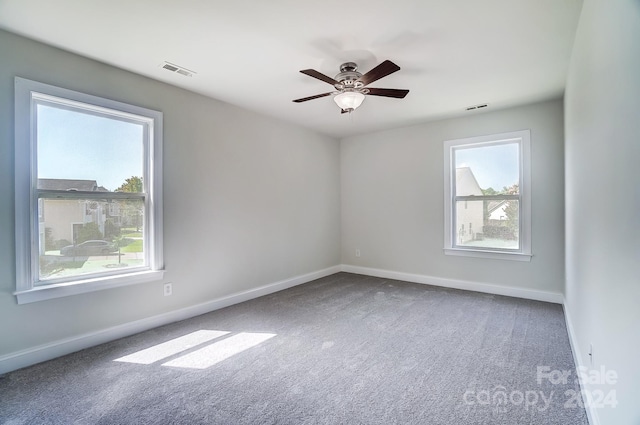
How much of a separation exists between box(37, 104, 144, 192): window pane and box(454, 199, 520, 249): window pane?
4.41 meters

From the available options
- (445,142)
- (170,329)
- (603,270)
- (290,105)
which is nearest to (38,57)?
(290,105)

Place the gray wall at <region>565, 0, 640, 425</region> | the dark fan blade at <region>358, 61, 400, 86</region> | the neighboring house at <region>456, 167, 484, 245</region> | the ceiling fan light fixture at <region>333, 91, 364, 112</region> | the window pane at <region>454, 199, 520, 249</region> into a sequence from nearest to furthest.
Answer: the gray wall at <region>565, 0, 640, 425</region>
the dark fan blade at <region>358, 61, 400, 86</region>
the ceiling fan light fixture at <region>333, 91, 364, 112</region>
the window pane at <region>454, 199, 520, 249</region>
the neighboring house at <region>456, 167, 484, 245</region>

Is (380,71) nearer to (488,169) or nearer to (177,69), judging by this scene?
(177,69)

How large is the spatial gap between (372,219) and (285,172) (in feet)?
6.10

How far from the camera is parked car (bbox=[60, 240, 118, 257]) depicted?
2623 mm

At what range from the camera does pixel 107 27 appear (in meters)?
2.22

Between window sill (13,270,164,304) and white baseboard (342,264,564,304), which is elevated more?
window sill (13,270,164,304)

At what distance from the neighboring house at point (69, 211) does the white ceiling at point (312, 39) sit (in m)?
1.18

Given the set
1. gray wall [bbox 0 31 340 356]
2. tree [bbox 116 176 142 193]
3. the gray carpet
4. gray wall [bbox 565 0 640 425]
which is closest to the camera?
gray wall [bbox 565 0 640 425]

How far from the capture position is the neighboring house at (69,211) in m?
2.48

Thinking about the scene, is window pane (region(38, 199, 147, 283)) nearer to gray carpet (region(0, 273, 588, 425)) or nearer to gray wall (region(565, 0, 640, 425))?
gray carpet (region(0, 273, 588, 425))

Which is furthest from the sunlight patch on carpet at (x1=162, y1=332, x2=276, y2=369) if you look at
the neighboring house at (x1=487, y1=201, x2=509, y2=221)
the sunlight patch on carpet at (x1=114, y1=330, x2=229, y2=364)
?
the neighboring house at (x1=487, y1=201, x2=509, y2=221)

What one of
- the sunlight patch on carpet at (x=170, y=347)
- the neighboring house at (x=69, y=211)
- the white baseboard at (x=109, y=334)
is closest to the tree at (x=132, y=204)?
the neighboring house at (x=69, y=211)

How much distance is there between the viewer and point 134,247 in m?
3.06
